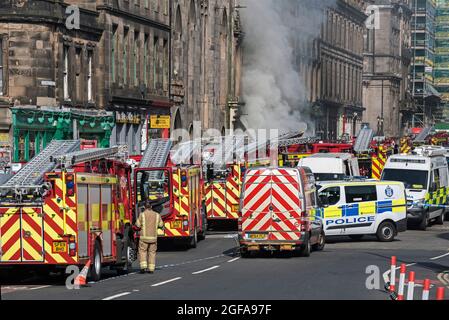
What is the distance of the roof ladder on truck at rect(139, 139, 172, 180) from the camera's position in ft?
117

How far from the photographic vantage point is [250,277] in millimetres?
25688

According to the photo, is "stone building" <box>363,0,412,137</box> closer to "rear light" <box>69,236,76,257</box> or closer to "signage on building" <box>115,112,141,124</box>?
"signage on building" <box>115,112,141,124</box>

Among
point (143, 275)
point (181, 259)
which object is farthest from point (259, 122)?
point (143, 275)

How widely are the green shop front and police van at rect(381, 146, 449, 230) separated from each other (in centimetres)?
1238

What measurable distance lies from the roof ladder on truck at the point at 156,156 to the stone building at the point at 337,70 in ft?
190

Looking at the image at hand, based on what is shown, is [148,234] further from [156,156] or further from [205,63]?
[205,63]

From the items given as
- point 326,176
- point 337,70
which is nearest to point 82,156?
point 326,176

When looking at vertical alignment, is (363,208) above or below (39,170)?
below

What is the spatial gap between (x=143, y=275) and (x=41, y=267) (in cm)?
318

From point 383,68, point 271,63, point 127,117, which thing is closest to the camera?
point 127,117

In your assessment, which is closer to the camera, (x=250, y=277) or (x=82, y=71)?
(x=250, y=277)

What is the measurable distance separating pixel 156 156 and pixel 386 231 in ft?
26.3

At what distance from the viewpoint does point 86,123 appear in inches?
2133

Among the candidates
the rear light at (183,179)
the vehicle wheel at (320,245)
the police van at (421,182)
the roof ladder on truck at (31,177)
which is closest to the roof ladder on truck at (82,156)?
the roof ladder on truck at (31,177)
